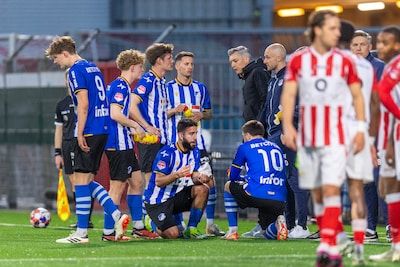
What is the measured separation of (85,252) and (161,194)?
1.92 m

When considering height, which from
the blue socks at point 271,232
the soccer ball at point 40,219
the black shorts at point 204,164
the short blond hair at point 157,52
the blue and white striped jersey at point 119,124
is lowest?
the soccer ball at point 40,219

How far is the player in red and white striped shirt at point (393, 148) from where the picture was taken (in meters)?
11.7

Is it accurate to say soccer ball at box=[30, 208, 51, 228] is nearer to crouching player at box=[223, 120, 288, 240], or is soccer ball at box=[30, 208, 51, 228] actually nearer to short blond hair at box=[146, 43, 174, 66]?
short blond hair at box=[146, 43, 174, 66]

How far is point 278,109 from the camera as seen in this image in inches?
610

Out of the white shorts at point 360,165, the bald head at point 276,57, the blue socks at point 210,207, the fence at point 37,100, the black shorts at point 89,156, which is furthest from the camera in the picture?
the fence at point 37,100

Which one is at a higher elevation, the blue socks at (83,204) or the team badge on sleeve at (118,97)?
the team badge on sleeve at (118,97)

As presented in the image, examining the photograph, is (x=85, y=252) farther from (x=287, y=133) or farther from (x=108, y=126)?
(x=287, y=133)

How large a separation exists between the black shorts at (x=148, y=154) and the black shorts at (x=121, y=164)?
2.15 ft

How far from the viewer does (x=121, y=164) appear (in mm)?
15023

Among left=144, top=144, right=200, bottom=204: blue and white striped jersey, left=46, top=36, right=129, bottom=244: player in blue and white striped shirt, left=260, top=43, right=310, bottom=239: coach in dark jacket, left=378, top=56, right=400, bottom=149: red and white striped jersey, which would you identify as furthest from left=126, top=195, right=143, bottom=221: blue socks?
left=378, top=56, right=400, bottom=149: red and white striped jersey

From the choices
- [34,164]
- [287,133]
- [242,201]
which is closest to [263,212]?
[242,201]

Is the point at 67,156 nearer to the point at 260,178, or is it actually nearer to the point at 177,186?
the point at 177,186

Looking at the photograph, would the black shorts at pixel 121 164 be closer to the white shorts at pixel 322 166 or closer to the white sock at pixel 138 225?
the white sock at pixel 138 225

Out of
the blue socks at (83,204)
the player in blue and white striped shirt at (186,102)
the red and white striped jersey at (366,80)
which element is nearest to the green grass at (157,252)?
the blue socks at (83,204)
